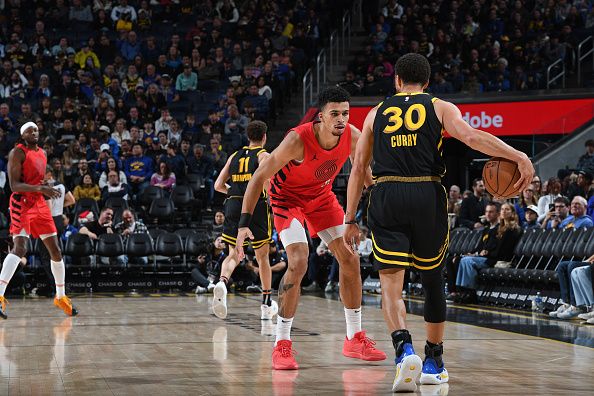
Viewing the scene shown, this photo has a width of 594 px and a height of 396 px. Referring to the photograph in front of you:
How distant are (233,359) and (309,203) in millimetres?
1298

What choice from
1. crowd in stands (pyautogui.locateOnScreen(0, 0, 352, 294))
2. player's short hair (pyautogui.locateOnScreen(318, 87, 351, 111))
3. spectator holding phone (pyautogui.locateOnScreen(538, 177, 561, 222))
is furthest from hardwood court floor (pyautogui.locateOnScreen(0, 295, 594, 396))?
crowd in stands (pyautogui.locateOnScreen(0, 0, 352, 294))

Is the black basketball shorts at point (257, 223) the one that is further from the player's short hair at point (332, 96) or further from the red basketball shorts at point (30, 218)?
the player's short hair at point (332, 96)

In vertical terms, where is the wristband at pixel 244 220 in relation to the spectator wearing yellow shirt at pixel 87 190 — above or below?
below

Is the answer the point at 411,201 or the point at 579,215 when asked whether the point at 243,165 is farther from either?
the point at 411,201

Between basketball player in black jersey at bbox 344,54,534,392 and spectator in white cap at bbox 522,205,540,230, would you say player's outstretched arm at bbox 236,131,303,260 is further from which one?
spectator in white cap at bbox 522,205,540,230

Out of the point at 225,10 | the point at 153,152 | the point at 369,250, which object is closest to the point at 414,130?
the point at 369,250

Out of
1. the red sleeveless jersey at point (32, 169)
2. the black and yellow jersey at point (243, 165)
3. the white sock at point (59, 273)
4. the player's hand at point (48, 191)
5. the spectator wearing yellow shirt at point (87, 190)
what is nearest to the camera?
the player's hand at point (48, 191)

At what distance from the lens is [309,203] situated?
275 inches

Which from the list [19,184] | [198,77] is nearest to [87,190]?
[198,77]

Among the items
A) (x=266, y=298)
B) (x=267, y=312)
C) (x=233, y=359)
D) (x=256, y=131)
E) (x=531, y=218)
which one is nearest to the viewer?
(x=233, y=359)

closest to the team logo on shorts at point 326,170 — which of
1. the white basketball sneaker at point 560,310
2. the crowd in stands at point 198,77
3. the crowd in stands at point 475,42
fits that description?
the white basketball sneaker at point 560,310

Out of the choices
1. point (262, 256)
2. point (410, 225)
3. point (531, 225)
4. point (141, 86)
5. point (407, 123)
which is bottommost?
point (262, 256)

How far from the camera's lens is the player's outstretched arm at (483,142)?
5094mm

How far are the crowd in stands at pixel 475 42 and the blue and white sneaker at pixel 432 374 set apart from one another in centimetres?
1513
